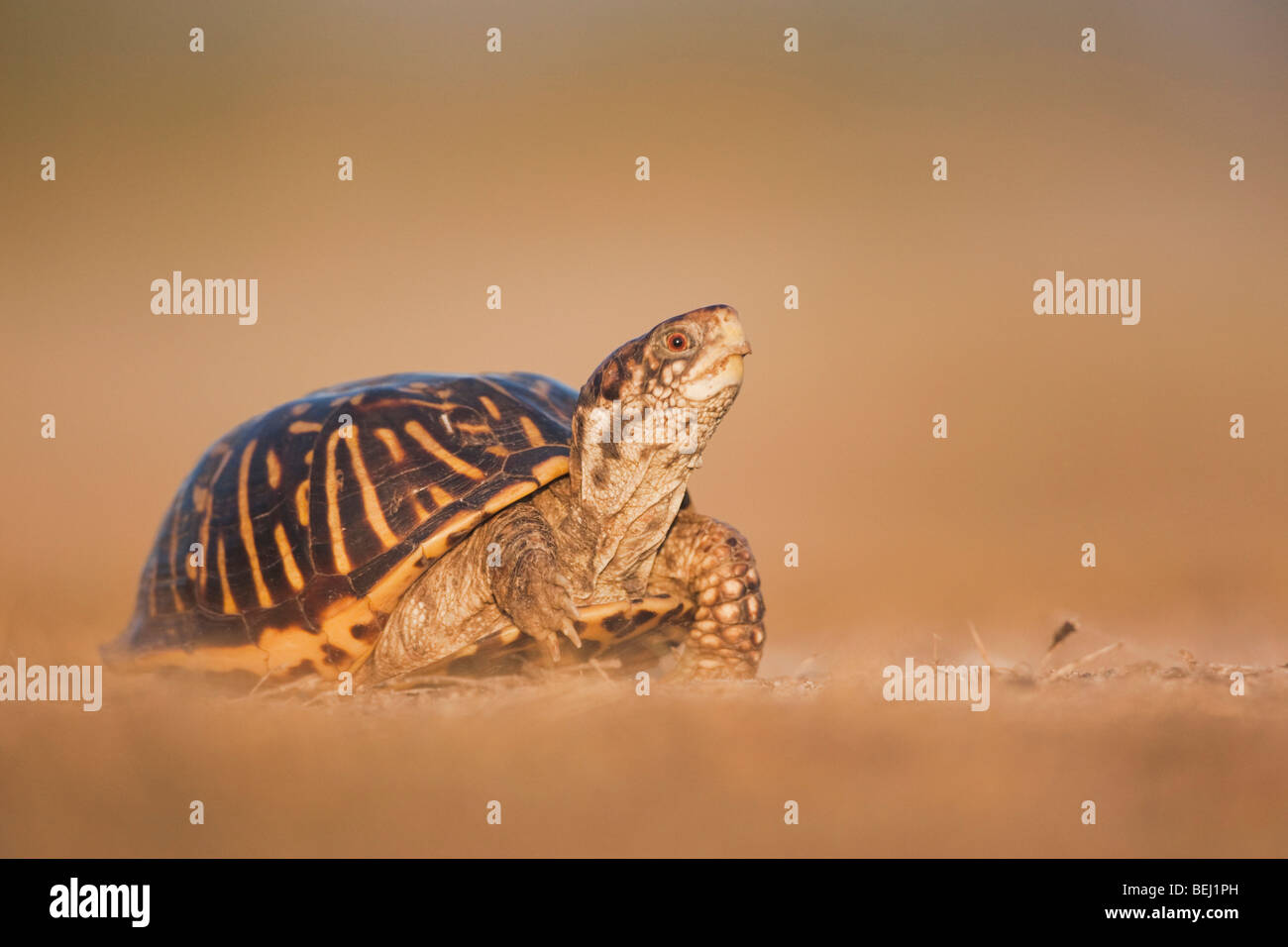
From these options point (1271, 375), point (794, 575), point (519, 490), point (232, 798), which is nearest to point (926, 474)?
point (794, 575)

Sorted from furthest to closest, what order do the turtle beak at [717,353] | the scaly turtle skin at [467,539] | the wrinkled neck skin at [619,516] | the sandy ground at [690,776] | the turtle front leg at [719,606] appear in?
the turtle front leg at [719,606], the wrinkled neck skin at [619,516], the scaly turtle skin at [467,539], the turtle beak at [717,353], the sandy ground at [690,776]

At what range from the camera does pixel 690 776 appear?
283 cm

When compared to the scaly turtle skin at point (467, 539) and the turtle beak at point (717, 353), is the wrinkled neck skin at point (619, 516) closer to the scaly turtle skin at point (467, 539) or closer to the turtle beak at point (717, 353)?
the scaly turtle skin at point (467, 539)

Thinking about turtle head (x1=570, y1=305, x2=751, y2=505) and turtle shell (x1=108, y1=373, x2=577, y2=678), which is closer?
turtle head (x1=570, y1=305, x2=751, y2=505)

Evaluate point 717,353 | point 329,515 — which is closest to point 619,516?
point 717,353

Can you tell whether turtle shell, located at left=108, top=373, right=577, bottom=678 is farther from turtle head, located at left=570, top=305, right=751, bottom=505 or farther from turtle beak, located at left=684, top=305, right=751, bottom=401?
turtle beak, located at left=684, top=305, right=751, bottom=401

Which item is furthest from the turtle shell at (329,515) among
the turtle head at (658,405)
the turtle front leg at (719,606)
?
the turtle front leg at (719,606)

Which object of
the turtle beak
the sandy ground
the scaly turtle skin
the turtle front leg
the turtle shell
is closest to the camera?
the sandy ground

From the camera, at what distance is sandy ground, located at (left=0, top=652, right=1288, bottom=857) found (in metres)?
2.62

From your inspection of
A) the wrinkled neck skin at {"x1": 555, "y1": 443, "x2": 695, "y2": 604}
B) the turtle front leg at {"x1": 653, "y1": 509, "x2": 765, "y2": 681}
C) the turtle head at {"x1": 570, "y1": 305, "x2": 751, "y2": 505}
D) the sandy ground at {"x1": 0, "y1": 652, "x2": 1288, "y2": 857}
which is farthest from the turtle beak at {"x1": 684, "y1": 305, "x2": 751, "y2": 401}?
the sandy ground at {"x1": 0, "y1": 652, "x2": 1288, "y2": 857}

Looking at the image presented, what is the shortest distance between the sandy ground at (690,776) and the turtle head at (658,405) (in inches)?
49.0

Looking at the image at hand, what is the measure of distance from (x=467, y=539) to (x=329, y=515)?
26.3 inches

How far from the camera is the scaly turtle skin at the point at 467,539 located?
408 centimetres

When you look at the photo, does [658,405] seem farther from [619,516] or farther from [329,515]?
[329,515]
